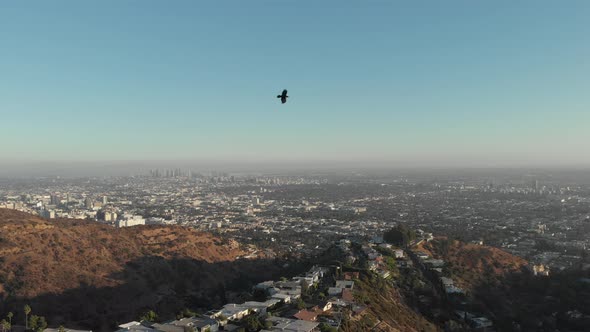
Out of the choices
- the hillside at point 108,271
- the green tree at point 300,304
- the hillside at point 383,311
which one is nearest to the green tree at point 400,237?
the hillside at point 108,271

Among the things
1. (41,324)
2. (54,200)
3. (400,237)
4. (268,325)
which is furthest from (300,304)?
(54,200)

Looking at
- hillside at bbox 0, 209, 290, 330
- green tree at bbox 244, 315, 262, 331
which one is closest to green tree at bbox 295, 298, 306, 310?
green tree at bbox 244, 315, 262, 331

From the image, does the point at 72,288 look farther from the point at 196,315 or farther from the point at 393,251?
the point at 393,251

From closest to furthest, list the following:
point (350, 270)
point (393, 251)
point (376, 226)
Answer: point (350, 270) < point (393, 251) < point (376, 226)

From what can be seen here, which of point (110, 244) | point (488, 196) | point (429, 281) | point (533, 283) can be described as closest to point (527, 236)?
point (533, 283)

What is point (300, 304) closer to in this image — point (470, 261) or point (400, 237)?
point (470, 261)

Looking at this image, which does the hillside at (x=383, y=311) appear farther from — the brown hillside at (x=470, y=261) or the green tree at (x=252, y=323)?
the brown hillside at (x=470, y=261)

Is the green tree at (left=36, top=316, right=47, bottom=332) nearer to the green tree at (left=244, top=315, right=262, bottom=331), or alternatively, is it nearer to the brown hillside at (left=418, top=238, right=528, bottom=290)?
the green tree at (left=244, top=315, right=262, bottom=331)
